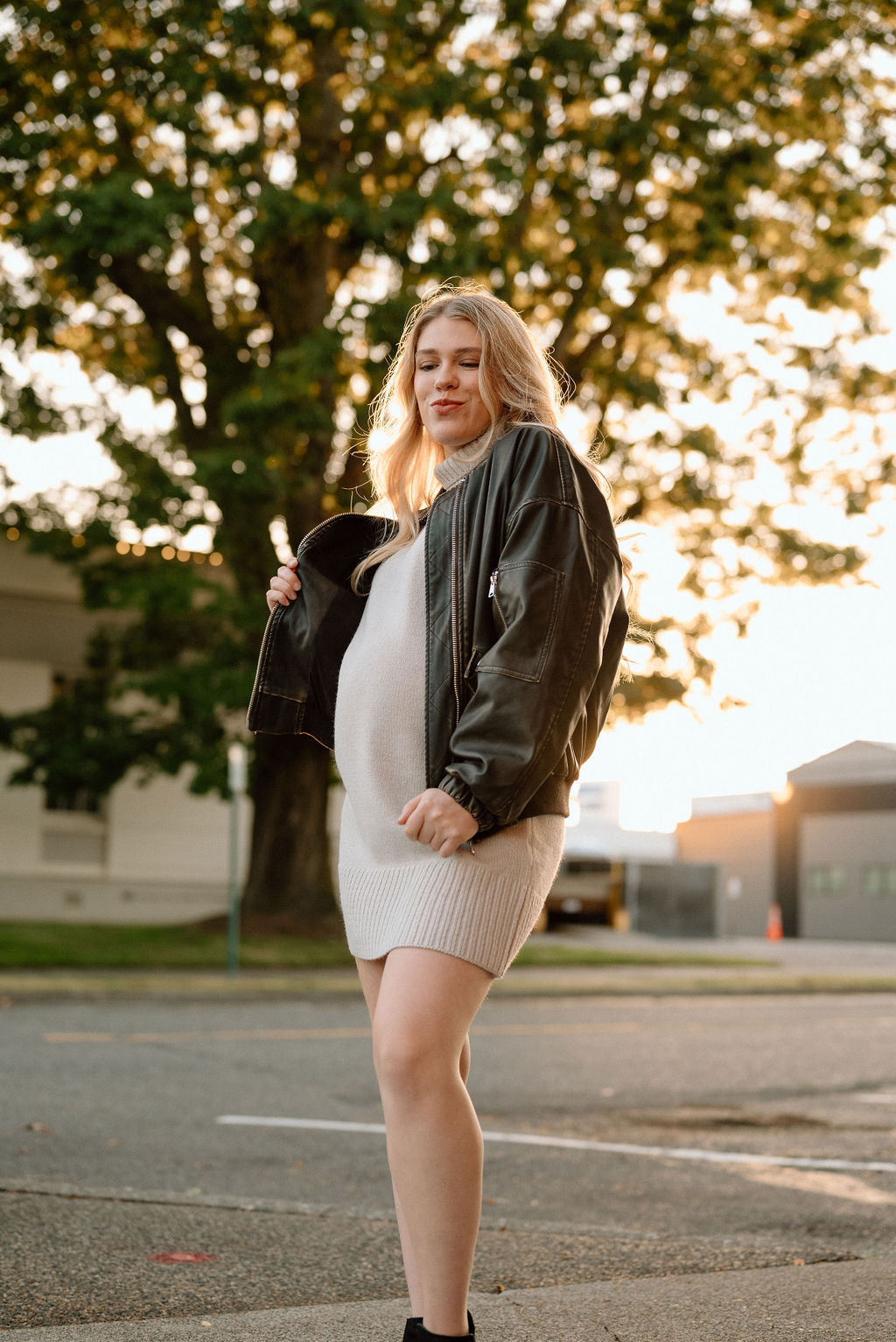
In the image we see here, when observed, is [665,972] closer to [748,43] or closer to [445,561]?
[748,43]

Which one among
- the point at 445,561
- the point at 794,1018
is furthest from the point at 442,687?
the point at 794,1018

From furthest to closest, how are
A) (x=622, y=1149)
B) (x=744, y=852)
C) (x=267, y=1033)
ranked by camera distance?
(x=744, y=852), (x=267, y=1033), (x=622, y=1149)

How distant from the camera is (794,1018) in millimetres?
14383

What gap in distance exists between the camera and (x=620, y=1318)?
320 cm

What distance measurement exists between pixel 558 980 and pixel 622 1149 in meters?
11.6

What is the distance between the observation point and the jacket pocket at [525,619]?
249 centimetres

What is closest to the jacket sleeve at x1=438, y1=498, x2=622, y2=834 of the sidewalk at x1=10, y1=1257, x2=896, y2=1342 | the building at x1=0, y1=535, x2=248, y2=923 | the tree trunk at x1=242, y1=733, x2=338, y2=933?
the sidewalk at x1=10, y1=1257, x2=896, y2=1342

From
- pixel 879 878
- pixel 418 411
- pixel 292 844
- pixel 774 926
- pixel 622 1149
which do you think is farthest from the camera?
pixel 879 878

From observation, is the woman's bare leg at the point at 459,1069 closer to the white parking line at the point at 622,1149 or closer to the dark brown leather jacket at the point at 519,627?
the dark brown leather jacket at the point at 519,627

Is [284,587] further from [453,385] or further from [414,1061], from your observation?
[414,1061]

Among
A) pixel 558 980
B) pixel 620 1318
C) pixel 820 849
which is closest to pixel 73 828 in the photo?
pixel 558 980

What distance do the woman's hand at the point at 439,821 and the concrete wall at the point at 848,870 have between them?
38347 millimetres

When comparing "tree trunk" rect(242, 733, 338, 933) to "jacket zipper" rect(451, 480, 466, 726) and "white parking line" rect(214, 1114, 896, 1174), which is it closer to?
"white parking line" rect(214, 1114, 896, 1174)

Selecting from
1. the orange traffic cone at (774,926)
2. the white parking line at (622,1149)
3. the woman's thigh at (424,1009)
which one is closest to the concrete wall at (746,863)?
the orange traffic cone at (774,926)
